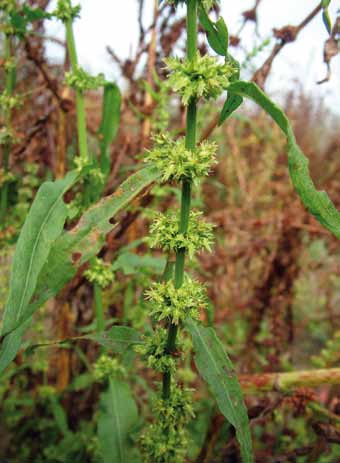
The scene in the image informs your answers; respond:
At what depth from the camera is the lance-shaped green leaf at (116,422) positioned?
1179 millimetres

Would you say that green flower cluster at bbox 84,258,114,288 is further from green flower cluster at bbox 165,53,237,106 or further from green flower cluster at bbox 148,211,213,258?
green flower cluster at bbox 165,53,237,106

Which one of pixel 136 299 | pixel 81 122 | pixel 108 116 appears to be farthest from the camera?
pixel 136 299

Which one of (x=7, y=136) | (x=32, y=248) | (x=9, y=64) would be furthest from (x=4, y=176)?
(x=32, y=248)

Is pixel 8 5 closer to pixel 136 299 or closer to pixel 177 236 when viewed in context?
pixel 177 236

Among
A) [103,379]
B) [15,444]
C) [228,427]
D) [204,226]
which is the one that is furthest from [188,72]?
[15,444]

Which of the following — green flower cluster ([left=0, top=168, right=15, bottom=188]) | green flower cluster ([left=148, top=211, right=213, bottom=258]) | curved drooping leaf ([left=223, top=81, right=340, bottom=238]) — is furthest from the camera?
green flower cluster ([left=0, top=168, right=15, bottom=188])

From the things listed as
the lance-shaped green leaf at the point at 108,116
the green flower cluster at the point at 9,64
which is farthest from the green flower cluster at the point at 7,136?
the lance-shaped green leaf at the point at 108,116

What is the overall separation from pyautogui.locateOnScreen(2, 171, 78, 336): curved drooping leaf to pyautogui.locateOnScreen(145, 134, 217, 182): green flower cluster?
247 millimetres

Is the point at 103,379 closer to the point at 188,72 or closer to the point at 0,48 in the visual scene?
the point at 188,72

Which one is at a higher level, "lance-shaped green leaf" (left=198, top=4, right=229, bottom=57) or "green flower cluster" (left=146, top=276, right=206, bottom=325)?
"lance-shaped green leaf" (left=198, top=4, right=229, bottom=57)

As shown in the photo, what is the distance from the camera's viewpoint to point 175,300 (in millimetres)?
899

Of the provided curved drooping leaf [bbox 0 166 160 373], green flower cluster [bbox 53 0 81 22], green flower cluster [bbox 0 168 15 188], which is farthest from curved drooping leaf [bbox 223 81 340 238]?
green flower cluster [bbox 0 168 15 188]

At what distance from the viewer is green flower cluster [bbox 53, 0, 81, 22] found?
133cm

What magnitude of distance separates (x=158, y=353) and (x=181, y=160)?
0.43m
